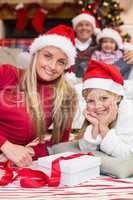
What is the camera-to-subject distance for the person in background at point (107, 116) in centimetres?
178

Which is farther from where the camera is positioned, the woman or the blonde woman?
the woman

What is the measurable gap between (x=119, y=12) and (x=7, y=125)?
355cm

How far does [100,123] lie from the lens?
6.03ft

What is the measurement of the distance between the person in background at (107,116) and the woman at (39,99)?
5.6 inches

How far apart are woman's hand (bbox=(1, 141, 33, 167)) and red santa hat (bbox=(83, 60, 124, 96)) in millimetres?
416

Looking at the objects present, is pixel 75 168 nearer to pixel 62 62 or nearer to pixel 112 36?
pixel 62 62

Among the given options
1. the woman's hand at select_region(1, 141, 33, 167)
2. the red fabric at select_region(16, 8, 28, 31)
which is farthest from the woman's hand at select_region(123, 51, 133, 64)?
the red fabric at select_region(16, 8, 28, 31)

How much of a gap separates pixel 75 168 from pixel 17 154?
377 millimetres

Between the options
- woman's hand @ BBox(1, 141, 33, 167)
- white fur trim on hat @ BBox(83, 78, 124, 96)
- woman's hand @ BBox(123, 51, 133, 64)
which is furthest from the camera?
woman's hand @ BBox(123, 51, 133, 64)

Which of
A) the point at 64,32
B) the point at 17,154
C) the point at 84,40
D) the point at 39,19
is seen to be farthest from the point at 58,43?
the point at 39,19

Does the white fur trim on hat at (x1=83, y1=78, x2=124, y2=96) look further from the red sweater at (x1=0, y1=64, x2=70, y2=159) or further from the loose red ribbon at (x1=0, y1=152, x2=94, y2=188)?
the loose red ribbon at (x1=0, y1=152, x2=94, y2=188)

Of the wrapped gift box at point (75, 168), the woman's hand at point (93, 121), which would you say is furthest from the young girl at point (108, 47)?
the wrapped gift box at point (75, 168)

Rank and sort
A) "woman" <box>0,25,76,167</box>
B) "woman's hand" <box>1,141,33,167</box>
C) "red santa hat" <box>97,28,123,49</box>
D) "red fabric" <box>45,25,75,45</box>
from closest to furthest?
1. "woman's hand" <box>1,141,33,167</box>
2. "woman" <box>0,25,76,167</box>
3. "red fabric" <box>45,25,75,45</box>
4. "red santa hat" <box>97,28,123,49</box>

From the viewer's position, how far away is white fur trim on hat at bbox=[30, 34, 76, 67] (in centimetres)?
204
